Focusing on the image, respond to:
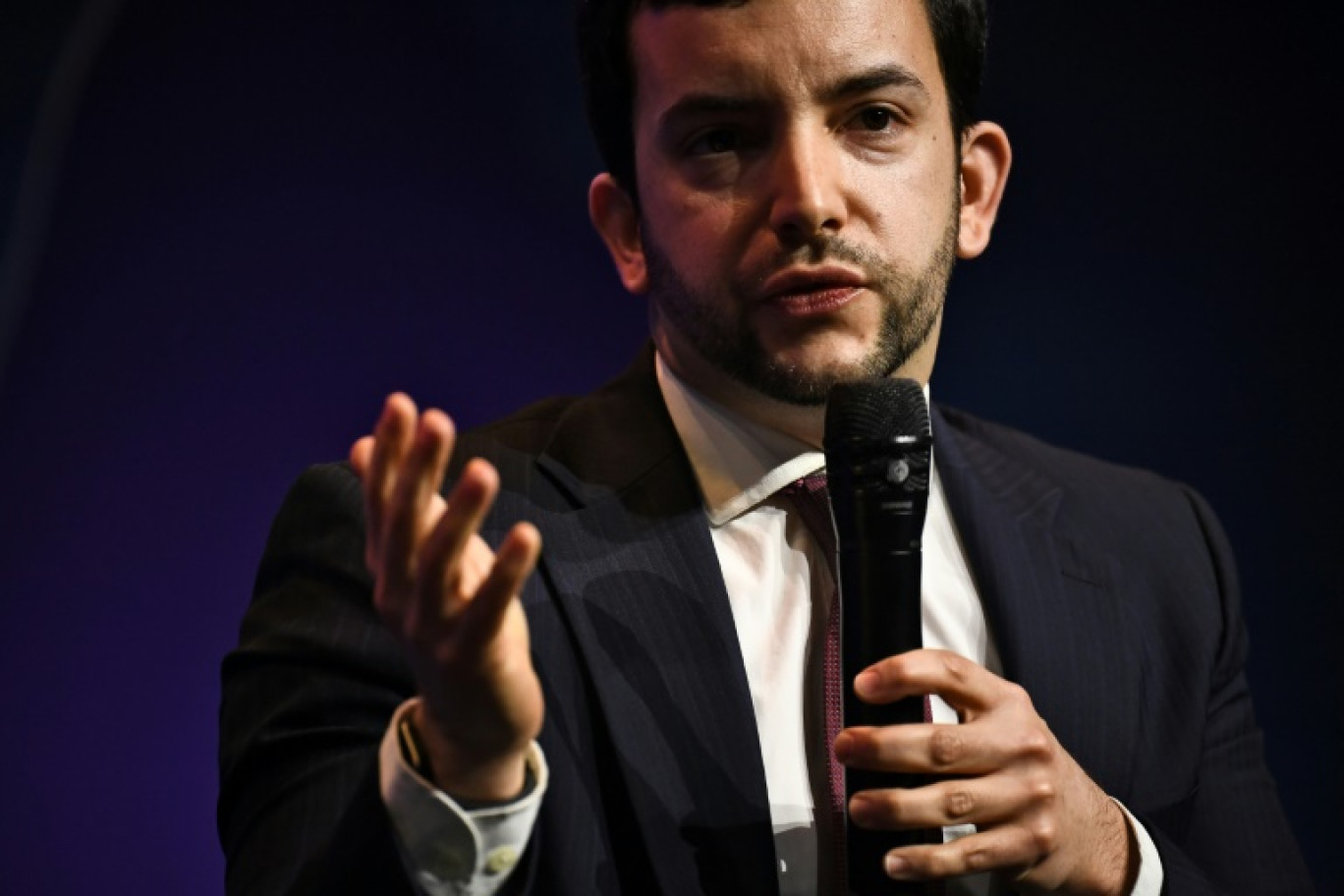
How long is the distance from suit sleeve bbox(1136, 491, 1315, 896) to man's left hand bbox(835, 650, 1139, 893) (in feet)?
0.94

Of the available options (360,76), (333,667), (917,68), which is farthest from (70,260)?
(917,68)

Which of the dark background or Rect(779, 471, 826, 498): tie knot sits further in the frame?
the dark background

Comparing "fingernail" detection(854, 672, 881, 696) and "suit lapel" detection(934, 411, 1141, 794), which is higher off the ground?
"fingernail" detection(854, 672, 881, 696)

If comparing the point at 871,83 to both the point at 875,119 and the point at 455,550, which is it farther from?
the point at 455,550

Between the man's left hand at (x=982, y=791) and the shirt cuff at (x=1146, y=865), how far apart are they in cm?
3

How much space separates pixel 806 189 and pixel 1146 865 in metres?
0.81

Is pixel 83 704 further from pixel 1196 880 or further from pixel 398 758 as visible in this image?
pixel 1196 880

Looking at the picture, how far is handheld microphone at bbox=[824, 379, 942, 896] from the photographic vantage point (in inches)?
47.9

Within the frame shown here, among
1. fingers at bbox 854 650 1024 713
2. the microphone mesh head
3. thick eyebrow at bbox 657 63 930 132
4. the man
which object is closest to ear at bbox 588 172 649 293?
the man

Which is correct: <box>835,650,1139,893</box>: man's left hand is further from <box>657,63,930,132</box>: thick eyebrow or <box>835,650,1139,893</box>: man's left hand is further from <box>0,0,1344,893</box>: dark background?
<box>0,0,1344,893</box>: dark background

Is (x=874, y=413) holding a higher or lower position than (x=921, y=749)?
higher

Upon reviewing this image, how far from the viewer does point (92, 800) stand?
2039 mm

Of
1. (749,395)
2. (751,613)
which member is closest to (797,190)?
(749,395)

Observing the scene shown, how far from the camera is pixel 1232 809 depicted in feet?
5.96
